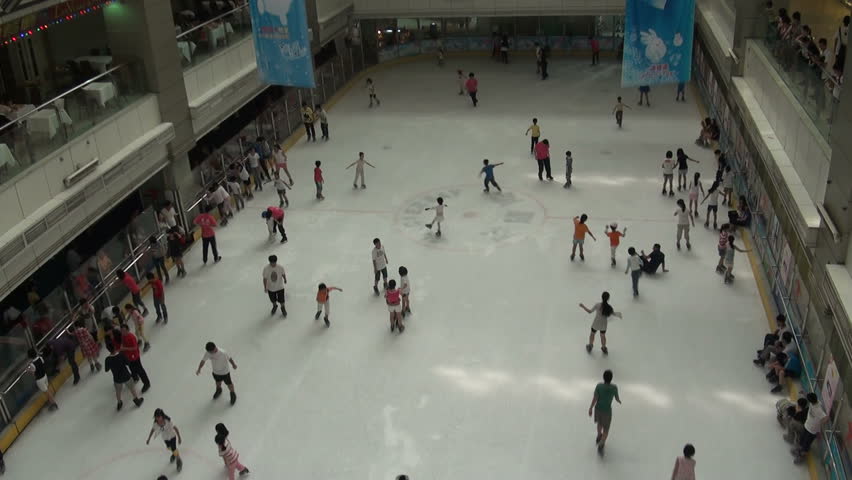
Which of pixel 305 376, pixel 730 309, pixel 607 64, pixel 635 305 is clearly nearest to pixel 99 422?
pixel 305 376

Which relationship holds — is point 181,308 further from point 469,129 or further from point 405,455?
point 469,129

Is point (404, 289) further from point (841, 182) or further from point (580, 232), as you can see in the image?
point (841, 182)

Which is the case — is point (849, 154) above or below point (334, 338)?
above

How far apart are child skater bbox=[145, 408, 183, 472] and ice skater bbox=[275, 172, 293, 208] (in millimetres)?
9053

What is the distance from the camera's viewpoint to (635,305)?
50.6 ft

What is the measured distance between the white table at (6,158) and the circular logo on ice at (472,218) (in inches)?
338

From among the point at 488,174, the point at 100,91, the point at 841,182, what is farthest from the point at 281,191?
the point at 841,182

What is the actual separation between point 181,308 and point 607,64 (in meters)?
22.1

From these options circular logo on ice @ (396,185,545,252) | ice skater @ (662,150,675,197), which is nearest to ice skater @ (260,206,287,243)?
circular logo on ice @ (396,185,545,252)

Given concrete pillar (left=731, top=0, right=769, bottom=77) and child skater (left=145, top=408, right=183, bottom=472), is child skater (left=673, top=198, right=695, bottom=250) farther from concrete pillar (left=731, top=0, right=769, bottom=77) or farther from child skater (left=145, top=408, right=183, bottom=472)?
child skater (left=145, top=408, right=183, bottom=472)

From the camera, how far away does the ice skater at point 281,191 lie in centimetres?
2017

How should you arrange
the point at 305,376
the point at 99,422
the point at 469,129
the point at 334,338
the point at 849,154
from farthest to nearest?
1. the point at 469,129
2. the point at 334,338
3. the point at 305,376
4. the point at 99,422
5. the point at 849,154

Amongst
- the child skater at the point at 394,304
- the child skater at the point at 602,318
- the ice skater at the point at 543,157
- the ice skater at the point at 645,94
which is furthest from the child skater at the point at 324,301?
the ice skater at the point at 645,94

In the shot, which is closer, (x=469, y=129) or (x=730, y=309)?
(x=730, y=309)
